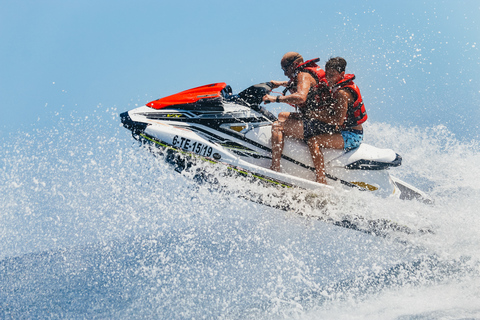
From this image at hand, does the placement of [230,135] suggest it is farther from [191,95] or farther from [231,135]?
[191,95]

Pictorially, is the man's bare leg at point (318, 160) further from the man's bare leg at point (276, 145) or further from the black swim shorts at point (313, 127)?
the man's bare leg at point (276, 145)

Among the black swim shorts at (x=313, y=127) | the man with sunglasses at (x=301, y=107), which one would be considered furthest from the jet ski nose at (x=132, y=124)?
the black swim shorts at (x=313, y=127)

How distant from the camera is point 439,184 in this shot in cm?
559

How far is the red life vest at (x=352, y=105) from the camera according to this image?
11.7ft

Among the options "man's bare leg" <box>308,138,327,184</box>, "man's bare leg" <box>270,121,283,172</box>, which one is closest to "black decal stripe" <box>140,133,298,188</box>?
"man's bare leg" <box>270,121,283,172</box>

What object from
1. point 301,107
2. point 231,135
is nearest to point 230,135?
point 231,135

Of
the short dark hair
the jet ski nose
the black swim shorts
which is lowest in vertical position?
the jet ski nose

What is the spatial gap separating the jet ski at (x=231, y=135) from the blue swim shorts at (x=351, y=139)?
6 cm

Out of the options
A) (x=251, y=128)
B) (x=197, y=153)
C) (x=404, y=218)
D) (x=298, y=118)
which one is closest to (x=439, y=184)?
(x=404, y=218)

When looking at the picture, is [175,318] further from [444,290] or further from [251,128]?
[444,290]

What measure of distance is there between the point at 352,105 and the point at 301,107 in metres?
0.55

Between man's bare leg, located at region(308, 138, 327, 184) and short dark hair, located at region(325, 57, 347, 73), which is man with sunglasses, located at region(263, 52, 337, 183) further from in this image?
short dark hair, located at region(325, 57, 347, 73)

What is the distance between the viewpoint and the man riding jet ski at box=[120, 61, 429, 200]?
377 cm

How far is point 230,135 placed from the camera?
3818 millimetres
